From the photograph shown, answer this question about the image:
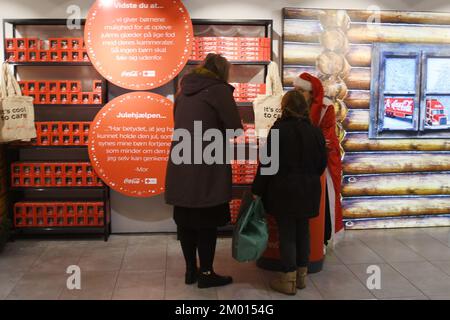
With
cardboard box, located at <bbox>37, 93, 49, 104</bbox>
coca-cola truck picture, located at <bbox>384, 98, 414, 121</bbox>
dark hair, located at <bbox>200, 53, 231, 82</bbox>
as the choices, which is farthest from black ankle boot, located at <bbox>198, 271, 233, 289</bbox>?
coca-cola truck picture, located at <bbox>384, 98, 414, 121</bbox>

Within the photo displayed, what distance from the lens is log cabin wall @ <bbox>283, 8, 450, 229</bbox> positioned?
5.02 meters

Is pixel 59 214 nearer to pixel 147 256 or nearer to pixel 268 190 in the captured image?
pixel 147 256

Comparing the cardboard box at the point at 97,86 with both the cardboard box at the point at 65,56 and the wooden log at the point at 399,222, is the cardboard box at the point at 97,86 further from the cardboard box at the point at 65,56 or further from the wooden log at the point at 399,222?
the wooden log at the point at 399,222

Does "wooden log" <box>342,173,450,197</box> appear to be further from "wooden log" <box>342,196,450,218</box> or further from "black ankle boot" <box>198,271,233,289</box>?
"black ankle boot" <box>198,271,233,289</box>

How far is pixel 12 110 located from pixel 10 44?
64cm

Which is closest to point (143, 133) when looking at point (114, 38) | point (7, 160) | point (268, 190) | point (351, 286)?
point (114, 38)

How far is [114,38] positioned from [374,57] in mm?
2547

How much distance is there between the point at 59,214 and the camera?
15.8 ft

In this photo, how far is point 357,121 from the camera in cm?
520

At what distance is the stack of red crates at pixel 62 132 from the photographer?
15.6 ft

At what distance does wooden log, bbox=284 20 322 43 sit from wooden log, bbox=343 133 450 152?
41.4 inches

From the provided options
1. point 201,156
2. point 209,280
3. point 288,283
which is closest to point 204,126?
point 201,156

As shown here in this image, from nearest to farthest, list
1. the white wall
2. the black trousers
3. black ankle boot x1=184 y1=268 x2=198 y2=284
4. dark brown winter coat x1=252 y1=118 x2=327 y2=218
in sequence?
dark brown winter coat x1=252 y1=118 x2=327 y2=218 < the black trousers < black ankle boot x1=184 y1=268 x2=198 y2=284 < the white wall

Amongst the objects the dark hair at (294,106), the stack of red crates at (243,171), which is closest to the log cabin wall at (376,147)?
the stack of red crates at (243,171)
